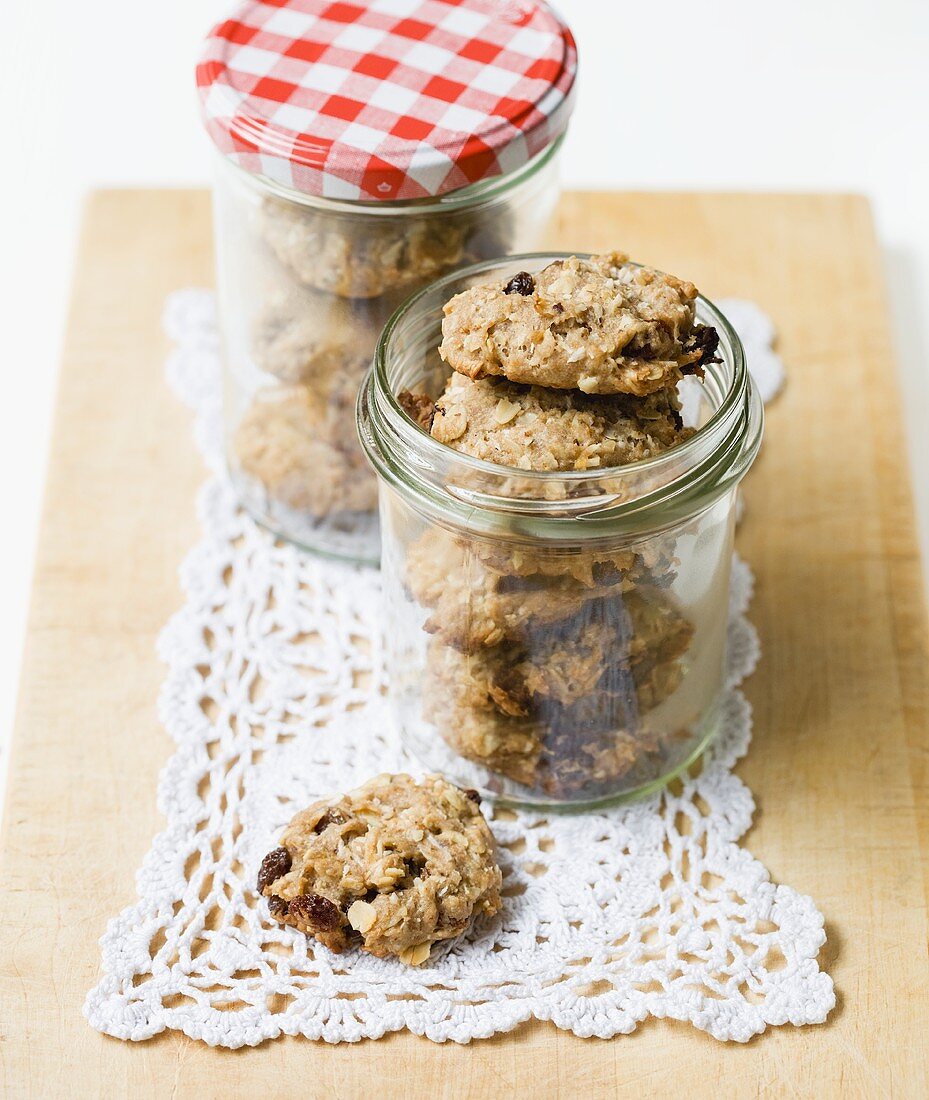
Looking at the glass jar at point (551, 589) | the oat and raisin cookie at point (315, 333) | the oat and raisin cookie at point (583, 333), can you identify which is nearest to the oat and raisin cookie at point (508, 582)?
the glass jar at point (551, 589)

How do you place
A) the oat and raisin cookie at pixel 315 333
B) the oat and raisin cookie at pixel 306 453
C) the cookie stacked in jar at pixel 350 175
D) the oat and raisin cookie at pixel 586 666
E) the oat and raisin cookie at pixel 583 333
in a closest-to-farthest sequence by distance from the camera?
1. the oat and raisin cookie at pixel 583 333
2. the oat and raisin cookie at pixel 586 666
3. the cookie stacked in jar at pixel 350 175
4. the oat and raisin cookie at pixel 315 333
5. the oat and raisin cookie at pixel 306 453

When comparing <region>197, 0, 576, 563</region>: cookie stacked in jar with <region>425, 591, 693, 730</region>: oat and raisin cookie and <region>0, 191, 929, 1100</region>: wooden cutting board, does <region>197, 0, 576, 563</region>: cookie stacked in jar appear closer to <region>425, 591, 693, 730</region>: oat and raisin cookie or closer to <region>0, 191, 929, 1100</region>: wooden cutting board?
<region>0, 191, 929, 1100</region>: wooden cutting board

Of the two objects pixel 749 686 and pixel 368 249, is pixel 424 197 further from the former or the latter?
pixel 749 686

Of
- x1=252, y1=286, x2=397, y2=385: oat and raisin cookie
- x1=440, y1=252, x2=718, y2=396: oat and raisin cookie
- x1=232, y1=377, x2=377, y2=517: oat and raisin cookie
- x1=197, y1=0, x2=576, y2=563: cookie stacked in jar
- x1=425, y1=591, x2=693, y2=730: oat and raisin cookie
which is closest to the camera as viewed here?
x1=440, y1=252, x2=718, y2=396: oat and raisin cookie

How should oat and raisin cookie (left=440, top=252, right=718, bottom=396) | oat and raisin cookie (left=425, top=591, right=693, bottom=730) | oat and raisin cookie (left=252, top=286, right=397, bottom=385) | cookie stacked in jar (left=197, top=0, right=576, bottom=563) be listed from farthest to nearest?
1. oat and raisin cookie (left=252, top=286, right=397, bottom=385)
2. cookie stacked in jar (left=197, top=0, right=576, bottom=563)
3. oat and raisin cookie (left=425, top=591, right=693, bottom=730)
4. oat and raisin cookie (left=440, top=252, right=718, bottom=396)

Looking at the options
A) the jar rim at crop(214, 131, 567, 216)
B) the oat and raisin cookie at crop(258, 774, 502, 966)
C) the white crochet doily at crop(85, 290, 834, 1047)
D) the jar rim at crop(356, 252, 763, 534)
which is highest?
the jar rim at crop(214, 131, 567, 216)

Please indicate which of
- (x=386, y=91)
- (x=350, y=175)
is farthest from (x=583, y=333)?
(x=386, y=91)

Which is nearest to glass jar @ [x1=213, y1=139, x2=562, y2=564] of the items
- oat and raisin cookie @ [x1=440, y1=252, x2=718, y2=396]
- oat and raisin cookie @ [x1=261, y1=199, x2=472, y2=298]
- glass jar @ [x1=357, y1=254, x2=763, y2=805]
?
oat and raisin cookie @ [x1=261, y1=199, x2=472, y2=298]

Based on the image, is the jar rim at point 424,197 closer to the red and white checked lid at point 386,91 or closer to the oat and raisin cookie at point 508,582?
the red and white checked lid at point 386,91
